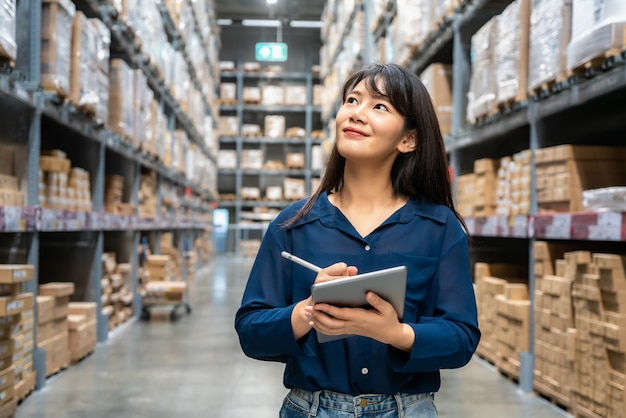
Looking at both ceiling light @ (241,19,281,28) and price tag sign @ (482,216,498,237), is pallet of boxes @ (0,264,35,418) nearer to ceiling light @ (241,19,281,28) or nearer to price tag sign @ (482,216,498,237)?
price tag sign @ (482,216,498,237)

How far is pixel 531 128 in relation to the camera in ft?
14.1

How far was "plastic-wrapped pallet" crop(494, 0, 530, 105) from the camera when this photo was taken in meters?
4.39

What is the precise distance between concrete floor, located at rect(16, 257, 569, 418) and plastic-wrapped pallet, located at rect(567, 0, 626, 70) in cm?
194

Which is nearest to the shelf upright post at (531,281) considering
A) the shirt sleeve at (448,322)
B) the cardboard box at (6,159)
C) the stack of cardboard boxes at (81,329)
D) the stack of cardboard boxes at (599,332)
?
the stack of cardboard boxes at (599,332)

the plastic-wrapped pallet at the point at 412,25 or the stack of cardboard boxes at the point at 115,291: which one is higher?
the plastic-wrapped pallet at the point at 412,25

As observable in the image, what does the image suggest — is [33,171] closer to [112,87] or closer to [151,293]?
[112,87]

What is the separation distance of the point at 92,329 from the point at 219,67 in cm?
1627

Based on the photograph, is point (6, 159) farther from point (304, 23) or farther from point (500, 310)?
point (304, 23)

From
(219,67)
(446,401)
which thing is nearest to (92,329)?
(446,401)

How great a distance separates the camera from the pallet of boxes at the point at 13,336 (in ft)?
10.9

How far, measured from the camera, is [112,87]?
6352mm

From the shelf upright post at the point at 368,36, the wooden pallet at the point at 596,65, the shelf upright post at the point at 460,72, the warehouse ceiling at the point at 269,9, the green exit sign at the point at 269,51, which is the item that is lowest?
the wooden pallet at the point at 596,65

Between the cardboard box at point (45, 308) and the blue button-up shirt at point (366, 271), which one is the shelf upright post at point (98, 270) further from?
the blue button-up shirt at point (366, 271)

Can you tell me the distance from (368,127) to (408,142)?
0.15 m
